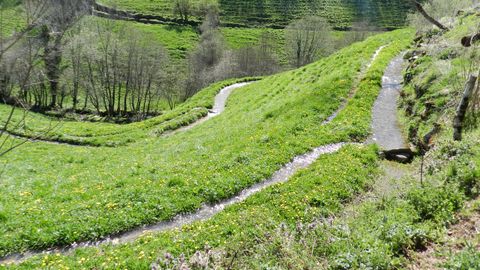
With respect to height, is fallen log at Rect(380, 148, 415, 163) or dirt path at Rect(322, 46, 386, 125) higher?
dirt path at Rect(322, 46, 386, 125)

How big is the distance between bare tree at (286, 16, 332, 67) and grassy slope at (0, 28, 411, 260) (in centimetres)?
6098

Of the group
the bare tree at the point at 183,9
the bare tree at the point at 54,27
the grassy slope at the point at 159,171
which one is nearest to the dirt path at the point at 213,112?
the grassy slope at the point at 159,171

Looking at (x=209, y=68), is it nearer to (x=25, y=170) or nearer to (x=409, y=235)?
(x=25, y=170)

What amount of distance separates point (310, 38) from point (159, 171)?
79614 millimetres

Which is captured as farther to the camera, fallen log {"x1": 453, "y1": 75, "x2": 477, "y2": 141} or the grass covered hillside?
the grass covered hillside

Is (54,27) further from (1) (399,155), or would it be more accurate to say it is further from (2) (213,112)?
(1) (399,155)

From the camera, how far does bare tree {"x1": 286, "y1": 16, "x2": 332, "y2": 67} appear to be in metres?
86.9

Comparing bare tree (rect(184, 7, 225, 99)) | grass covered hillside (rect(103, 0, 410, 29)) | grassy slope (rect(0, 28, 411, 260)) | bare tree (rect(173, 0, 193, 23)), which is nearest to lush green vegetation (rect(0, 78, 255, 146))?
grassy slope (rect(0, 28, 411, 260))

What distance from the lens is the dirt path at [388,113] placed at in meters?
18.4

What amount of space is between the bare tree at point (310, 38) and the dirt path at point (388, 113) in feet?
196

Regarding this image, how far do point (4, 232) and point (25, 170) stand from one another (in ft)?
36.0

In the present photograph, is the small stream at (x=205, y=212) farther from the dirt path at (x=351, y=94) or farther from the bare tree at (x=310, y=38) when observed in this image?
the bare tree at (x=310, y=38)

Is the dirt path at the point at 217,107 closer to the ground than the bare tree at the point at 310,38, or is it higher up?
closer to the ground

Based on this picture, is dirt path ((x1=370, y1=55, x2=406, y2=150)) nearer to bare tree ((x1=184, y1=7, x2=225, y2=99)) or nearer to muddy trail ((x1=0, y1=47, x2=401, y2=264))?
muddy trail ((x1=0, y1=47, x2=401, y2=264))
